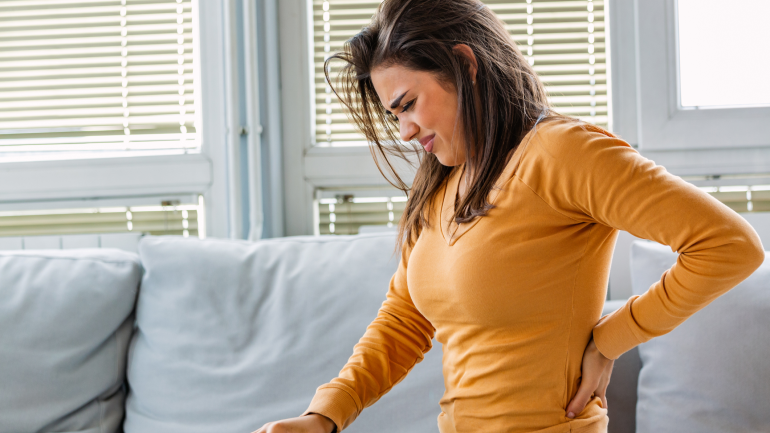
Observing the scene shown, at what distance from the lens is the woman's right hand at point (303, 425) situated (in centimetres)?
73

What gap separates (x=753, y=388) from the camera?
1.00 m

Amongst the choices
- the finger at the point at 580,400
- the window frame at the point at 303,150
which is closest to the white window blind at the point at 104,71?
the window frame at the point at 303,150

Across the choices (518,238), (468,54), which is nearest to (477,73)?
(468,54)

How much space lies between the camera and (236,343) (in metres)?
1.18

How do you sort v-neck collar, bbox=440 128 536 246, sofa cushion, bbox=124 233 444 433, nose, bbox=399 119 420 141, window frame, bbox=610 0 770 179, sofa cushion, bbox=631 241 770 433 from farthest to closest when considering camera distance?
1. window frame, bbox=610 0 770 179
2. sofa cushion, bbox=124 233 444 433
3. sofa cushion, bbox=631 241 770 433
4. nose, bbox=399 119 420 141
5. v-neck collar, bbox=440 128 536 246

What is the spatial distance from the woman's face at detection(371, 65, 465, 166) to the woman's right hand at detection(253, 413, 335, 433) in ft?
1.40

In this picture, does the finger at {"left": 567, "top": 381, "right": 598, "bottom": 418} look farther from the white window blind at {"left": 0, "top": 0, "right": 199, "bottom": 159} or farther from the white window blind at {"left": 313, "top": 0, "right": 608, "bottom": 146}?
the white window blind at {"left": 0, "top": 0, "right": 199, "bottom": 159}

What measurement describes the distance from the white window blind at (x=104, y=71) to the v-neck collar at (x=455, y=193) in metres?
1.00

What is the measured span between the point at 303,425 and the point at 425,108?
1.57 feet

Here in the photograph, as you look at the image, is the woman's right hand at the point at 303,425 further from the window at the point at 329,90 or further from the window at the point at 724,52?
the window at the point at 724,52

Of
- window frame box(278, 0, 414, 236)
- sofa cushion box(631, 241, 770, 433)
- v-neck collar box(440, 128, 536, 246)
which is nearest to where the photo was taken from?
v-neck collar box(440, 128, 536, 246)

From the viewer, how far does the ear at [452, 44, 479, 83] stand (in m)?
0.80

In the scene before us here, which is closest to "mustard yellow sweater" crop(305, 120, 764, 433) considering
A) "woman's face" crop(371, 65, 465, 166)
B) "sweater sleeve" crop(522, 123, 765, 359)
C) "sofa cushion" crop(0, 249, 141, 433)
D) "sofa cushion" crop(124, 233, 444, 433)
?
"sweater sleeve" crop(522, 123, 765, 359)

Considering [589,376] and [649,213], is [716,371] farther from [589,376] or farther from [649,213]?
[649,213]
